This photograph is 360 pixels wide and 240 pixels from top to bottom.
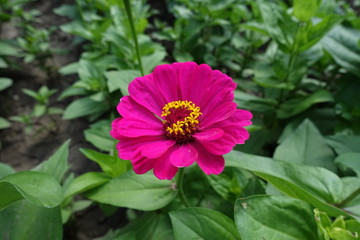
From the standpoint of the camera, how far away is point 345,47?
127cm

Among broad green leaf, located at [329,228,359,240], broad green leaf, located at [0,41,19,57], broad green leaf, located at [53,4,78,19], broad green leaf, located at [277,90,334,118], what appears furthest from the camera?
broad green leaf, located at [53,4,78,19]

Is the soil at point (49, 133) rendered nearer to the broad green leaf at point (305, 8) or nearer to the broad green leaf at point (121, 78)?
the broad green leaf at point (121, 78)

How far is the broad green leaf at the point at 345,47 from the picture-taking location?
4.02 feet

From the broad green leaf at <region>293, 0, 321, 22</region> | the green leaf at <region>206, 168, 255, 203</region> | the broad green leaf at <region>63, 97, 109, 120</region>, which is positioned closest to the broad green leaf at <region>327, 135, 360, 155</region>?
the green leaf at <region>206, 168, 255, 203</region>

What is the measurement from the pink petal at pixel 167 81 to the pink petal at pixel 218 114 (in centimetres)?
10

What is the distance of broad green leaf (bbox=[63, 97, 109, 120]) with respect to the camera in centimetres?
146

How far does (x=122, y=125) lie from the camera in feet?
1.99

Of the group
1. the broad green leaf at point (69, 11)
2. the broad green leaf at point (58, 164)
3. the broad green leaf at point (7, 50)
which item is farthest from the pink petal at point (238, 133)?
the broad green leaf at point (69, 11)

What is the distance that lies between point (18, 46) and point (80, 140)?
0.96 metres

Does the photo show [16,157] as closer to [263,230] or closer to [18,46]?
[18,46]

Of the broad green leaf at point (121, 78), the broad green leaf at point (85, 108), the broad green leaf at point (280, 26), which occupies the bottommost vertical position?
the broad green leaf at point (85, 108)

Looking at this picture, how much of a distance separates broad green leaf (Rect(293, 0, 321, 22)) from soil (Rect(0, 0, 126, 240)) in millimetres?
1089

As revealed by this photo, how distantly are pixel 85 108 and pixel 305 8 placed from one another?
1.08 metres

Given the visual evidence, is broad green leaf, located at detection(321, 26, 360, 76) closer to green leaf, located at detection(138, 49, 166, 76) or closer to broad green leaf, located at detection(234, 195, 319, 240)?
green leaf, located at detection(138, 49, 166, 76)
